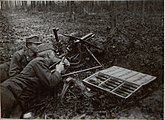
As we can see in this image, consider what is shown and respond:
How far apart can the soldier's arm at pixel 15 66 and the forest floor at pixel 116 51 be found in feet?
0.34

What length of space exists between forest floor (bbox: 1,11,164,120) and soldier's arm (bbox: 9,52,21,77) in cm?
10

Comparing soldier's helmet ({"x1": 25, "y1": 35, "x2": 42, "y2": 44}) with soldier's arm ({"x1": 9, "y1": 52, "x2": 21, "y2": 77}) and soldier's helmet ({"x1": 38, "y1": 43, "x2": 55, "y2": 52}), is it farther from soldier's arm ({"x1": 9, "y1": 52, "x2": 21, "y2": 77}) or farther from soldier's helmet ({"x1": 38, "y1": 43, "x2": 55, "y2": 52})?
soldier's arm ({"x1": 9, "y1": 52, "x2": 21, "y2": 77})

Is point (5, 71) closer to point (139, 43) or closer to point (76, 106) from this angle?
point (76, 106)

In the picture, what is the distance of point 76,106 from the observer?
3029 mm

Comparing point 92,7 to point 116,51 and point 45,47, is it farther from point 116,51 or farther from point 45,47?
point 45,47

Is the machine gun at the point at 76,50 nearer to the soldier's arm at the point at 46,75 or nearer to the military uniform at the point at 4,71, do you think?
the soldier's arm at the point at 46,75

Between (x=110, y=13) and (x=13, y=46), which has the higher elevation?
(x=110, y=13)

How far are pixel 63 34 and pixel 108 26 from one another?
474 millimetres

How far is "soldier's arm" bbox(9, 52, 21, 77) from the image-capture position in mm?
3252

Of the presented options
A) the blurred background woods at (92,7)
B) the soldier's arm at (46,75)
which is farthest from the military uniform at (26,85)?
the blurred background woods at (92,7)

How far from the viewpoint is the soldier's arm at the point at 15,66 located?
128 inches

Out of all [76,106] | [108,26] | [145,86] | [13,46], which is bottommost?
[76,106]

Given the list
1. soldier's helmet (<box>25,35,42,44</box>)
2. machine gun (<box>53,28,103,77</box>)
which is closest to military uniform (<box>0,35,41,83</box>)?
soldier's helmet (<box>25,35,42,44</box>)

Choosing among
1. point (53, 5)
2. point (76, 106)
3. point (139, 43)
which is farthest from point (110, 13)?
point (76, 106)
